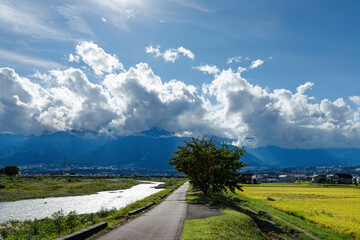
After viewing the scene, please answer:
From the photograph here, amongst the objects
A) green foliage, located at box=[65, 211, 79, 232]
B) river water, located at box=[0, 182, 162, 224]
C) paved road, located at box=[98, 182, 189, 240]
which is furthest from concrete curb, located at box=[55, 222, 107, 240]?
river water, located at box=[0, 182, 162, 224]

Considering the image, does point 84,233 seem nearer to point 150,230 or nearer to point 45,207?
point 150,230

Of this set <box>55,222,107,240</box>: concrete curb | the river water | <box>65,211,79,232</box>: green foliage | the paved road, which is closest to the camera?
<box>55,222,107,240</box>: concrete curb

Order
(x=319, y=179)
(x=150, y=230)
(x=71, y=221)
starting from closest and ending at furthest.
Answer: (x=150, y=230)
(x=71, y=221)
(x=319, y=179)

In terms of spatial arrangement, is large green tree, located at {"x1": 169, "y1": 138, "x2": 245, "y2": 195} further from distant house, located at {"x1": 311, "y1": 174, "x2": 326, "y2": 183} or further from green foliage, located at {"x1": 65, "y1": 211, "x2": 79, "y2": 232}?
distant house, located at {"x1": 311, "y1": 174, "x2": 326, "y2": 183}

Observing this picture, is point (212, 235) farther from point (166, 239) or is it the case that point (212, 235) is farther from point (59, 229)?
point (59, 229)

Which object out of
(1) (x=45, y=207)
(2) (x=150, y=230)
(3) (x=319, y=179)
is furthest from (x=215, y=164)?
(3) (x=319, y=179)

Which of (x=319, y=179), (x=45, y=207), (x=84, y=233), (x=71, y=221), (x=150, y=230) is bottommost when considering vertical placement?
(x=45, y=207)

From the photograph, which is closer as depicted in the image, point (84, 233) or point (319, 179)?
point (84, 233)

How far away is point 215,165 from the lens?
40.8 metres

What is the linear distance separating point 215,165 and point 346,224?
1905 cm

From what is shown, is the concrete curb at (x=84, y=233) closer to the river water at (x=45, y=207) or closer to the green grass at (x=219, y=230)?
the green grass at (x=219, y=230)

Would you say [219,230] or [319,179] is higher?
[219,230]

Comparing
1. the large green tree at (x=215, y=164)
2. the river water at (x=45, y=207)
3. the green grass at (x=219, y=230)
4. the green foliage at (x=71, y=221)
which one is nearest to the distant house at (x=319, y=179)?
the river water at (x=45, y=207)

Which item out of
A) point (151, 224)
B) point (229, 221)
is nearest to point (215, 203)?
point (229, 221)
